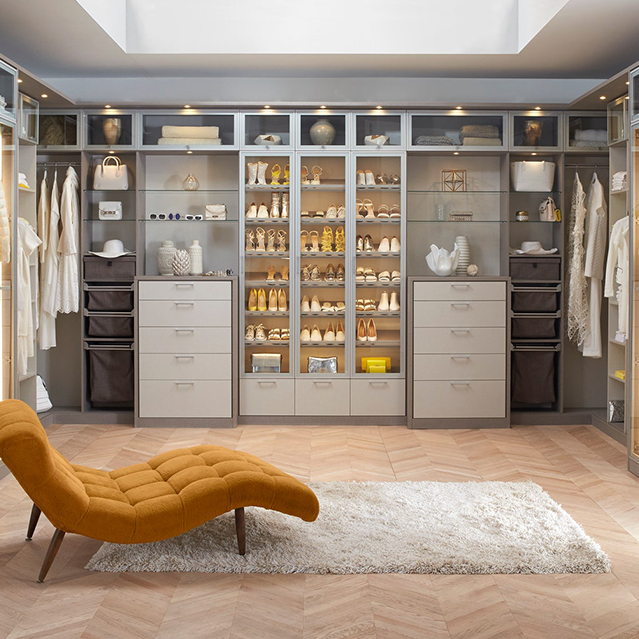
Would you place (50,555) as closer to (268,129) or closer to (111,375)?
(111,375)

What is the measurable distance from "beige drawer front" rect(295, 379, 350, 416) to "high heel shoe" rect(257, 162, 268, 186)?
1.65 meters

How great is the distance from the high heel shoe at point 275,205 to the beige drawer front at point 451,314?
135cm

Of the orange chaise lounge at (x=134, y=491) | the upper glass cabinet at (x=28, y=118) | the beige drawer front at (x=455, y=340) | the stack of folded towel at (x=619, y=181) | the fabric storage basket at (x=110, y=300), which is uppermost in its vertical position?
the upper glass cabinet at (x=28, y=118)

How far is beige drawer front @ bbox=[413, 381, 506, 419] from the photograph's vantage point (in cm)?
546

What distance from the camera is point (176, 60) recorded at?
530 centimetres

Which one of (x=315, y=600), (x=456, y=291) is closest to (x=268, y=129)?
(x=456, y=291)

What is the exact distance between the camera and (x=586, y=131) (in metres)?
5.56

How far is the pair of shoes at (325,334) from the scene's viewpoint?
18.3 ft

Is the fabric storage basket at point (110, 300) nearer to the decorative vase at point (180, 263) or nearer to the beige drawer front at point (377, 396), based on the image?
the decorative vase at point (180, 263)

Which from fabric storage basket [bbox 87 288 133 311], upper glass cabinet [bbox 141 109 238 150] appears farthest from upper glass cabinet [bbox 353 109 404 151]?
fabric storage basket [bbox 87 288 133 311]

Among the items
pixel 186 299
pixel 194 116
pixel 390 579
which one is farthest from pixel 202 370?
pixel 390 579

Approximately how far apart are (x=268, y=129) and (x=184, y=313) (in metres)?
1.63

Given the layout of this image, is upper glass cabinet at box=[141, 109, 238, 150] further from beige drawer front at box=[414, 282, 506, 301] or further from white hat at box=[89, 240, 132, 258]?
beige drawer front at box=[414, 282, 506, 301]

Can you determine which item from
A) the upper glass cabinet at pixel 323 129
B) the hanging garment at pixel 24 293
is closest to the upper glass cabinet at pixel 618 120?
the upper glass cabinet at pixel 323 129
